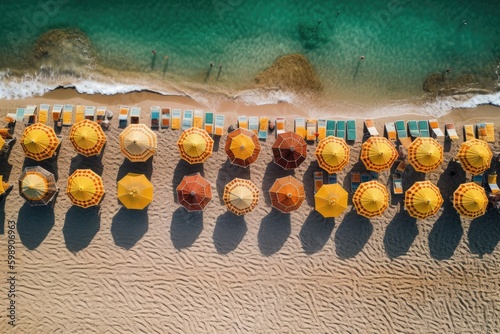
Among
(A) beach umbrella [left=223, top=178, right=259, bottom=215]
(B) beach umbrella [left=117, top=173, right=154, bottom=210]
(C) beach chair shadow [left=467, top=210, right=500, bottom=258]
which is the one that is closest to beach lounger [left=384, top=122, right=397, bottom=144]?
(C) beach chair shadow [left=467, top=210, right=500, bottom=258]

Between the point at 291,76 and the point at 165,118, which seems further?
the point at 291,76

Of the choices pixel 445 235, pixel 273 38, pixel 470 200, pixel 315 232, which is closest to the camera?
pixel 470 200

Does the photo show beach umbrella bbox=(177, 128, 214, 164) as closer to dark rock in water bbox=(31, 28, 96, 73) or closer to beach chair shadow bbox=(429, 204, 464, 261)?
dark rock in water bbox=(31, 28, 96, 73)

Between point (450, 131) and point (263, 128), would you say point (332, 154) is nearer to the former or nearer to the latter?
point (263, 128)

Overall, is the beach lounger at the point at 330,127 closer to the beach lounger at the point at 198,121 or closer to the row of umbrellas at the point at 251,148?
the row of umbrellas at the point at 251,148

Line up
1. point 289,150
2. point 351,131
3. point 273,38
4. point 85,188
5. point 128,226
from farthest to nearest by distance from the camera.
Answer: point 273,38, point 351,131, point 128,226, point 289,150, point 85,188

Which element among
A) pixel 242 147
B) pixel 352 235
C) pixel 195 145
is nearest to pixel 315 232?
pixel 352 235

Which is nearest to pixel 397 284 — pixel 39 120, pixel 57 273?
pixel 57 273
